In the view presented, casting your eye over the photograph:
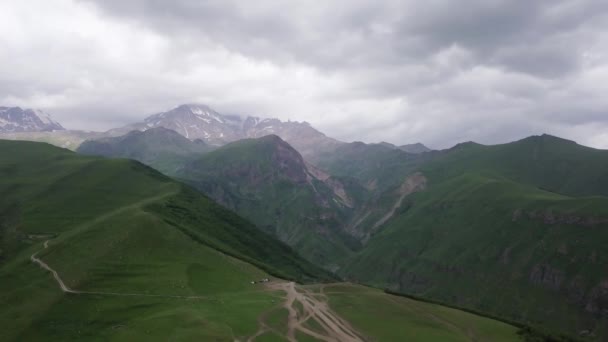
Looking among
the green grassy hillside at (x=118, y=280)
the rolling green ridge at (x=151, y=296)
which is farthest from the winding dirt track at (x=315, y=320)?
the green grassy hillside at (x=118, y=280)

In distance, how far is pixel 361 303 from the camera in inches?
4232

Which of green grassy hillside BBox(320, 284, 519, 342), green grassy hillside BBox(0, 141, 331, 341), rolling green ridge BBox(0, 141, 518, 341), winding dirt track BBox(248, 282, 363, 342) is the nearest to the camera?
rolling green ridge BBox(0, 141, 518, 341)

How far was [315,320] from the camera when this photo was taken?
92.2m

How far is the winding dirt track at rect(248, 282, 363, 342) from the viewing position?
84.4m

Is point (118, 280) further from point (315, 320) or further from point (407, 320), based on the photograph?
point (407, 320)

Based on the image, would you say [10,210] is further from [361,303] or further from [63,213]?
[361,303]

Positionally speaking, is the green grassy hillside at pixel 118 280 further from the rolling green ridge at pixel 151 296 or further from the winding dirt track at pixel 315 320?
the winding dirt track at pixel 315 320

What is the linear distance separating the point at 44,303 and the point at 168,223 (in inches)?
2323

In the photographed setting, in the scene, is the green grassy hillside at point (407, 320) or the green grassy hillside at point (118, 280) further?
the green grassy hillside at point (407, 320)

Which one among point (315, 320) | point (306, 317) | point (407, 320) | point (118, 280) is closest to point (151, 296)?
point (118, 280)

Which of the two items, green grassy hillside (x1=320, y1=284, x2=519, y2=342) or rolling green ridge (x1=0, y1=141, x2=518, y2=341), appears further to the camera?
green grassy hillside (x1=320, y1=284, x2=519, y2=342)

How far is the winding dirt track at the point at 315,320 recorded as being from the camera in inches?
3322

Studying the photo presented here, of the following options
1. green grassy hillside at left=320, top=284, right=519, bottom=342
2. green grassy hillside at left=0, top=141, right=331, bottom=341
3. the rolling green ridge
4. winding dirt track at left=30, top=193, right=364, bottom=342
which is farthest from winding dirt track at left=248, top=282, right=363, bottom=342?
green grassy hillside at left=0, top=141, right=331, bottom=341

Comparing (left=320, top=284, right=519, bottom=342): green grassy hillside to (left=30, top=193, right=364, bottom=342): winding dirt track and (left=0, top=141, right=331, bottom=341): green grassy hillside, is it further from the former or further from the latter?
(left=0, top=141, right=331, bottom=341): green grassy hillside
